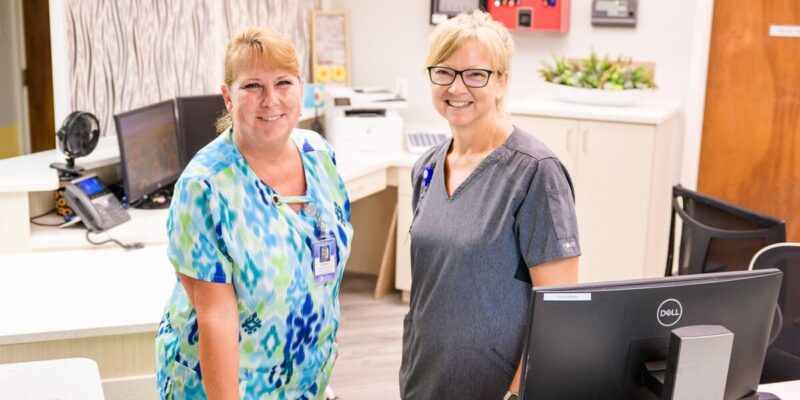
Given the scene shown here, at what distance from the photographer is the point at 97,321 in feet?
8.16

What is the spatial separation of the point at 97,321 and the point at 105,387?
0.22 meters

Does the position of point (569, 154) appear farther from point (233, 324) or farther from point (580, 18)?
point (233, 324)

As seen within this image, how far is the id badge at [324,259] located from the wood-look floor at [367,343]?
6.03ft

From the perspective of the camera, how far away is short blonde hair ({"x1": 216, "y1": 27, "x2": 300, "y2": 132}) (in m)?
1.90

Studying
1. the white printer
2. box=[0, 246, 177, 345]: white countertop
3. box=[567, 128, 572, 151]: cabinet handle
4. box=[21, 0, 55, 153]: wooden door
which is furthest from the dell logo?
box=[21, 0, 55, 153]: wooden door

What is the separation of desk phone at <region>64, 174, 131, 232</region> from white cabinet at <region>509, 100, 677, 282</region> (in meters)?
1.98

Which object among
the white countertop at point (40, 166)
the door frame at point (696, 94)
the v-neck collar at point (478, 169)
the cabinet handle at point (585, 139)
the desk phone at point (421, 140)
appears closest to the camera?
the v-neck collar at point (478, 169)

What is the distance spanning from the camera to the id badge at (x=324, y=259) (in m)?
1.98

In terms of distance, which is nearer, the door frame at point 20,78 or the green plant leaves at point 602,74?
the green plant leaves at point 602,74

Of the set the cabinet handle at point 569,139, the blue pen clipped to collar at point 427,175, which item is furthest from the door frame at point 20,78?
the blue pen clipped to collar at point 427,175

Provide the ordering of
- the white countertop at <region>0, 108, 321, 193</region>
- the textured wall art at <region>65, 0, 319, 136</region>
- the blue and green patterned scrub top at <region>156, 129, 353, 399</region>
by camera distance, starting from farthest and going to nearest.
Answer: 1. the textured wall art at <region>65, 0, 319, 136</region>
2. the white countertop at <region>0, 108, 321, 193</region>
3. the blue and green patterned scrub top at <region>156, 129, 353, 399</region>

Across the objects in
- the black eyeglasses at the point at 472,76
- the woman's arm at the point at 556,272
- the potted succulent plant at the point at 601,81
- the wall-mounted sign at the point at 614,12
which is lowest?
the woman's arm at the point at 556,272

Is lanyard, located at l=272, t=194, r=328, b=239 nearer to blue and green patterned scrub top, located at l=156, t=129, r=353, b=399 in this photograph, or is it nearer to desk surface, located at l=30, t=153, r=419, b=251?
blue and green patterned scrub top, located at l=156, t=129, r=353, b=399

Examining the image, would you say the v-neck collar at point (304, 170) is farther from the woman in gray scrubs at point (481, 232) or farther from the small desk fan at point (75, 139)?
the small desk fan at point (75, 139)
